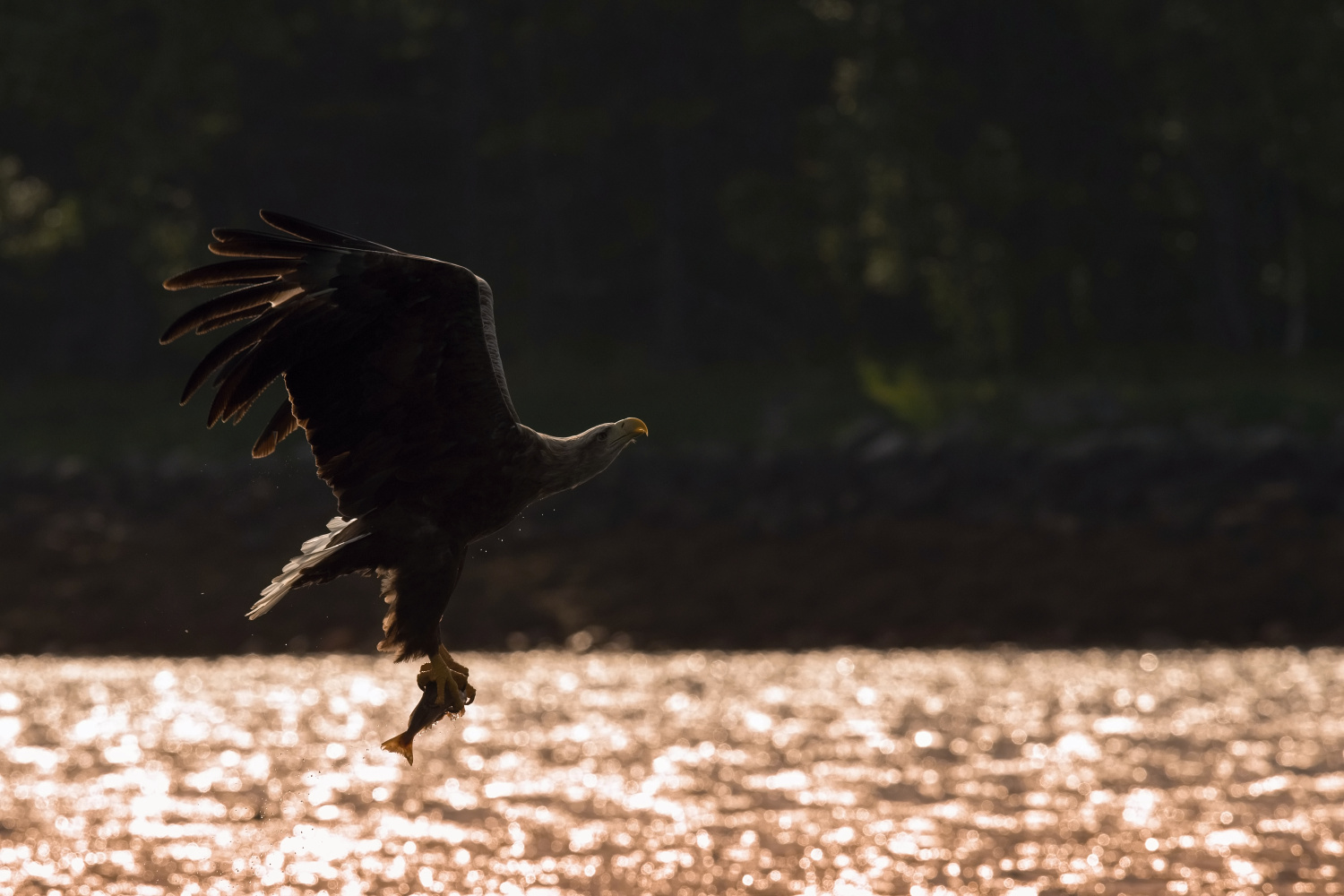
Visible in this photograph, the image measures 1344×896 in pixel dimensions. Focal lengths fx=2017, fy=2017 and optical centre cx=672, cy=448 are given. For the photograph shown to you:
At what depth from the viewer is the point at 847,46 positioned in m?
36.4

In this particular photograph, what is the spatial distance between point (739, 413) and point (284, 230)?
25.2 m

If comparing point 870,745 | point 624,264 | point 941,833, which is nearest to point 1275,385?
point 624,264

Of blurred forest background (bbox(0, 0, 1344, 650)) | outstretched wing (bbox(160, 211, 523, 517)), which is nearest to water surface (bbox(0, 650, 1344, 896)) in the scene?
outstretched wing (bbox(160, 211, 523, 517))

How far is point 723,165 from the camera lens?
39.1m

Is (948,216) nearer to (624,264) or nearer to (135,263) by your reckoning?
→ (624,264)

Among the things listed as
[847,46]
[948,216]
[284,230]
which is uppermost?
[847,46]

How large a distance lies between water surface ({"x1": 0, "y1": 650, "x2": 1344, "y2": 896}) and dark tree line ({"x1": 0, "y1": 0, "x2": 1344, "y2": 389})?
567 inches

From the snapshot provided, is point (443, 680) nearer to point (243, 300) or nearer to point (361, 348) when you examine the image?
point (361, 348)

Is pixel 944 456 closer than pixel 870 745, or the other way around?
pixel 870 745

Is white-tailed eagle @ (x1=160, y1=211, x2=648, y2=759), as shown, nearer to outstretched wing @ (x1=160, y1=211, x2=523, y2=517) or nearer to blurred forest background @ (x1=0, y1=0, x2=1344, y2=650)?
outstretched wing @ (x1=160, y1=211, x2=523, y2=517)

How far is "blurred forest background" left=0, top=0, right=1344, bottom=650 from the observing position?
31609 millimetres

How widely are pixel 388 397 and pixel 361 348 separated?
0.23 metres

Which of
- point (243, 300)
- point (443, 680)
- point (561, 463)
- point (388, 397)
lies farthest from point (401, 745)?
point (243, 300)

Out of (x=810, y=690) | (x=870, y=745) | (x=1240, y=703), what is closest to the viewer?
(x=870, y=745)
